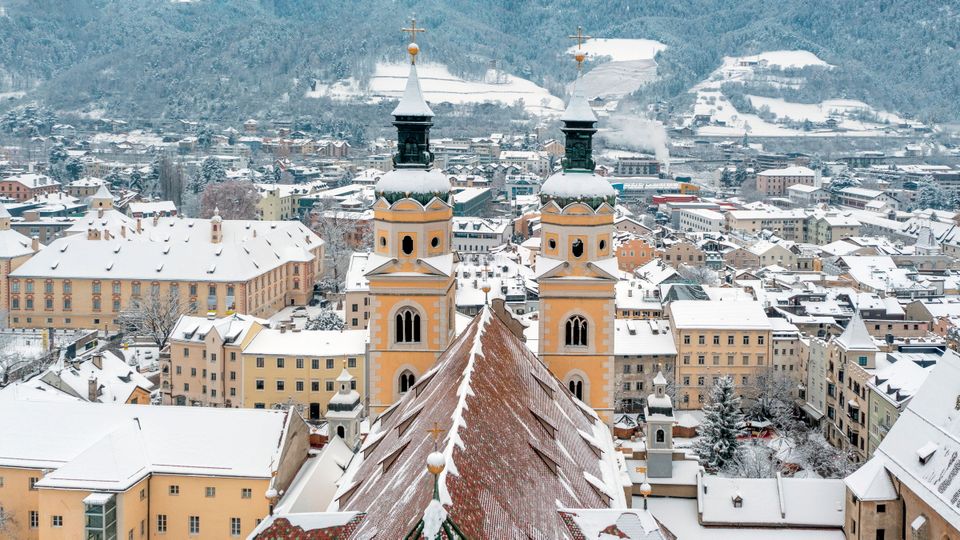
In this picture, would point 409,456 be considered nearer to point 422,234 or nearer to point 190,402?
point 422,234

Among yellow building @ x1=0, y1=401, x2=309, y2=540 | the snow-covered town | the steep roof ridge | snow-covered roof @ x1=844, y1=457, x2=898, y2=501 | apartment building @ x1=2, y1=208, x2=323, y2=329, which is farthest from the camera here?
apartment building @ x1=2, y1=208, x2=323, y2=329

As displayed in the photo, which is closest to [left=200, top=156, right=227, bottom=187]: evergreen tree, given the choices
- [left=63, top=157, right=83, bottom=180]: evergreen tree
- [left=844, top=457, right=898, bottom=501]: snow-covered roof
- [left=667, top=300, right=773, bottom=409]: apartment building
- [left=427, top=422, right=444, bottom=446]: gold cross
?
[left=63, top=157, right=83, bottom=180]: evergreen tree

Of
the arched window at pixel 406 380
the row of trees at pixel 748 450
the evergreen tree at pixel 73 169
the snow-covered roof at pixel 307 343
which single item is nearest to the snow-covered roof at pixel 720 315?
the row of trees at pixel 748 450

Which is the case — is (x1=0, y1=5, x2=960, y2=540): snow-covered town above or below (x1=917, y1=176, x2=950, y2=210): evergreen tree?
below

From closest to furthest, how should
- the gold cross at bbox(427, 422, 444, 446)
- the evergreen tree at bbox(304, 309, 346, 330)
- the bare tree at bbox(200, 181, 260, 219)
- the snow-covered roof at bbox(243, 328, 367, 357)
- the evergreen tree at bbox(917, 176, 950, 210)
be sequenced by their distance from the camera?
the gold cross at bbox(427, 422, 444, 446)
the snow-covered roof at bbox(243, 328, 367, 357)
the evergreen tree at bbox(304, 309, 346, 330)
the bare tree at bbox(200, 181, 260, 219)
the evergreen tree at bbox(917, 176, 950, 210)

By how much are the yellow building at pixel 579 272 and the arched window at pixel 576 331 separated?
0.03 metres

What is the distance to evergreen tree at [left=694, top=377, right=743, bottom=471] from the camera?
56.2 meters

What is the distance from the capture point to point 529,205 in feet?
500

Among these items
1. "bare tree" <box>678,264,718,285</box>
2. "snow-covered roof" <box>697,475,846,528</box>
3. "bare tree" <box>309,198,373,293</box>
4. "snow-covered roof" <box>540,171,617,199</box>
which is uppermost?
"snow-covered roof" <box>540,171,617,199</box>

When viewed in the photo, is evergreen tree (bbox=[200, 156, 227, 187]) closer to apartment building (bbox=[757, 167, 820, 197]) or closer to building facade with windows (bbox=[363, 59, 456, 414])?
apartment building (bbox=[757, 167, 820, 197])

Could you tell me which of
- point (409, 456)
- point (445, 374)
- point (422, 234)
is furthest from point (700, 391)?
point (409, 456)

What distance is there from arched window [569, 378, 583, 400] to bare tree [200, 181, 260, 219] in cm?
10513

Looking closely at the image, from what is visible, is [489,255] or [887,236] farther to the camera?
[887,236]

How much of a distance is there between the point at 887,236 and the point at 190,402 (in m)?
100
